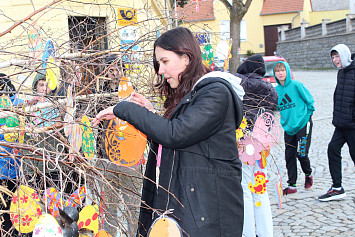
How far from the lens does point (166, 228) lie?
1853mm

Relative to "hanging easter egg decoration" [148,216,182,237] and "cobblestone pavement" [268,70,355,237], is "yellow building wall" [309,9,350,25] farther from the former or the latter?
"hanging easter egg decoration" [148,216,182,237]

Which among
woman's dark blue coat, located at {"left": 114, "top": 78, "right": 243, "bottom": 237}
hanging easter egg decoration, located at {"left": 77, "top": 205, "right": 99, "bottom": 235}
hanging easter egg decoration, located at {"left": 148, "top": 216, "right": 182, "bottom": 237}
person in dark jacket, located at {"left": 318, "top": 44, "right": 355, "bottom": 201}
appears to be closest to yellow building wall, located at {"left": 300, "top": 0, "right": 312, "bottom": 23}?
person in dark jacket, located at {"left": 318, "top": 44, "right": 355, "bottom": 201}

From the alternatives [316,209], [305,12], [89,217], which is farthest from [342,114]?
[305,12]

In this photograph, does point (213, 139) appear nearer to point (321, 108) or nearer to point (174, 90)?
point (174, 90)

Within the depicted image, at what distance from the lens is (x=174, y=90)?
2229mm

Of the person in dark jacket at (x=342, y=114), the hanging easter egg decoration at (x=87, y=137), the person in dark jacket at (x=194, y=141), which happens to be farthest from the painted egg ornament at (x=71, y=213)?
the person in dark jacket at (x=342, y=114)

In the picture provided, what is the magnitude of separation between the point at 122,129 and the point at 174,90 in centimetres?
41

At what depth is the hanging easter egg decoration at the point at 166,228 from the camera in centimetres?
185

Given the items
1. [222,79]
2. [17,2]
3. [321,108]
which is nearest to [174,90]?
[222,79]

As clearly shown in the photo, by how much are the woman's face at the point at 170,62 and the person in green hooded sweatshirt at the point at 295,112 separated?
3476 millimetres

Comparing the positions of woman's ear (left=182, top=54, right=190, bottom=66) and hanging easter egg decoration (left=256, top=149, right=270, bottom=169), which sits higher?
woman's ear (left=182, top=54, right=190, bottom=66)

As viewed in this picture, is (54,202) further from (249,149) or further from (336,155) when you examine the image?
(336,155)

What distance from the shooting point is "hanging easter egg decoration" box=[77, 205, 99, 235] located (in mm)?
1751

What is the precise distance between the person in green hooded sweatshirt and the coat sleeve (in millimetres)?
3550
